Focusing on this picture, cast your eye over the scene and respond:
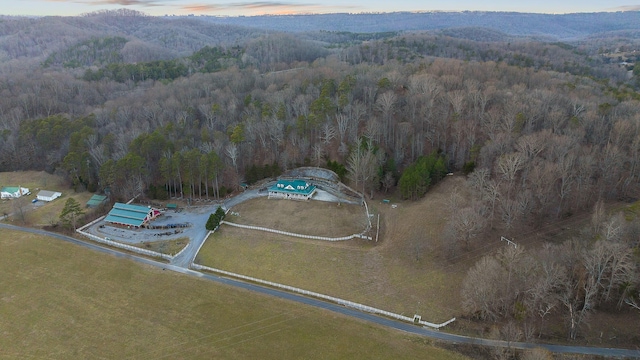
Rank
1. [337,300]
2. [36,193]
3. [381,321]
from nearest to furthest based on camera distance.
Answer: [381,321], [337,300], [36,193]

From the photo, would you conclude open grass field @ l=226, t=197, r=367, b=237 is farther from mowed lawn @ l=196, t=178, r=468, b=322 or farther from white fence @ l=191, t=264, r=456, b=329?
white fence @ l=191, t=264, r=456, b=329

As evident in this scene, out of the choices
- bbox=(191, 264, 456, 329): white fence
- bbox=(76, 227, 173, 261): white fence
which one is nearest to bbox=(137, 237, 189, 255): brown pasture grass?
bbox=(76, 227, 173, 261): white fence

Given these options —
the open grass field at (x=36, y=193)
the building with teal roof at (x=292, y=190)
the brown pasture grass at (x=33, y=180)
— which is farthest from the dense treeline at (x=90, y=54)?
the building with teal roof at (x=292, y=190)

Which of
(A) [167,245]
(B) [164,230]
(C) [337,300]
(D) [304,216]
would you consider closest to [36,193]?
(B) [164,230]

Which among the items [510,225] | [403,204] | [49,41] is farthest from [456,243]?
[49,41]

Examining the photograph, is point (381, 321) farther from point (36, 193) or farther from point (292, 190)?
point (36, 193)

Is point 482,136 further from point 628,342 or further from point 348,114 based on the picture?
point 628,342

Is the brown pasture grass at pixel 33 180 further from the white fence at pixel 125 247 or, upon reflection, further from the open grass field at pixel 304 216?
the open grass field at pixel 304 216
